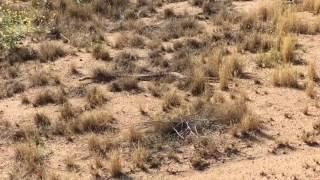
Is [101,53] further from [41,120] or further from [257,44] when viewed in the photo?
[257,44]

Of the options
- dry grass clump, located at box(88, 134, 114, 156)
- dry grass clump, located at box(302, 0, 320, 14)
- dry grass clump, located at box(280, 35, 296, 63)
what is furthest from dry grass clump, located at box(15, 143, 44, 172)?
dry grass clump, located at box(302, 0, 320, 14)

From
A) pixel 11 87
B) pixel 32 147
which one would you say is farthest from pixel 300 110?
pixel 11 87

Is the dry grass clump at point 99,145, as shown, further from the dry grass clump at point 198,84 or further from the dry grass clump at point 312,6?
the dry grass clump at point 312,6

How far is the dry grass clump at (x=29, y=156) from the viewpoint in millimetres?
7285

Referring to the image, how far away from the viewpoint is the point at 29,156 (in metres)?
7.44

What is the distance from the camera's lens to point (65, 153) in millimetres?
7648

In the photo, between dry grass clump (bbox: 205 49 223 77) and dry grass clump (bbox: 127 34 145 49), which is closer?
dry grass clump (bbox: 205 49 223 77)

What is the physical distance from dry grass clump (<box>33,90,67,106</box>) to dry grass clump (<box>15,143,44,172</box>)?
146 cm

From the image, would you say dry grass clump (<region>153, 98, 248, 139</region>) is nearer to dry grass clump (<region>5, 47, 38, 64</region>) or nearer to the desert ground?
the desert ground

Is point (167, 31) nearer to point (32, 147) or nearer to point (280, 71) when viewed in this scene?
point (280, 71)

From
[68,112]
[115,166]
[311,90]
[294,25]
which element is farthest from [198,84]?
[294,25]

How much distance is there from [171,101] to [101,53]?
2.31 m

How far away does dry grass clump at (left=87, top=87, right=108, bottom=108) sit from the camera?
29.1ft

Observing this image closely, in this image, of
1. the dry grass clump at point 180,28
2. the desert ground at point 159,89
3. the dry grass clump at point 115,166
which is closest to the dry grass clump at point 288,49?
the desert ground at point 159,89
